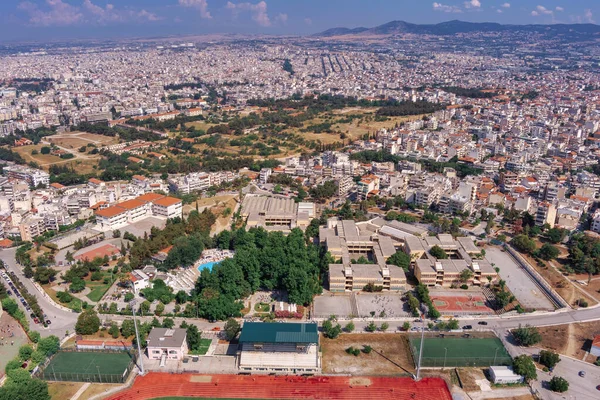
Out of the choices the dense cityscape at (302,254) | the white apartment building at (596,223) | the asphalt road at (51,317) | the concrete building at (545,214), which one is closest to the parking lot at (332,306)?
the dense cityscape at (302,254)

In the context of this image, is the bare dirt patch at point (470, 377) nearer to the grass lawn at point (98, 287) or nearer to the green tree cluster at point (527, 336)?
the green tree cluster at point (527, 336)

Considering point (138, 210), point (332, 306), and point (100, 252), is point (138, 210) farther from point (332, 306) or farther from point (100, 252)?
point (332, 306)

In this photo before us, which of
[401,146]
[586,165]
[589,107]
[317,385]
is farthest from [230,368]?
[589,107]

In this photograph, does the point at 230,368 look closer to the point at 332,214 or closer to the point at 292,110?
the point at 332,214

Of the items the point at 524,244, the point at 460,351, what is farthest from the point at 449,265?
the point at 524,244

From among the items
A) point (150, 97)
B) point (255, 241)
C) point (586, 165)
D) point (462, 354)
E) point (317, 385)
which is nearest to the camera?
point (317, 385)

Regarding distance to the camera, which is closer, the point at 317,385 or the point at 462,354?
the point at 317,385

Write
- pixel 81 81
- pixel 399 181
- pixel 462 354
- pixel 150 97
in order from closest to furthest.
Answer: pixel 462 354 < pixel 399 181 < pixel 150 97 < pixel 81 81
